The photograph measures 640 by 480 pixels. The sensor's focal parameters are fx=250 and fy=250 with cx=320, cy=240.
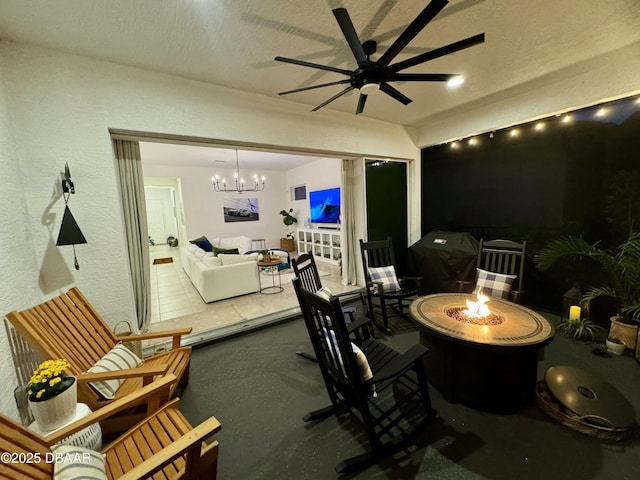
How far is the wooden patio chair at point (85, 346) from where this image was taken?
4.90ft

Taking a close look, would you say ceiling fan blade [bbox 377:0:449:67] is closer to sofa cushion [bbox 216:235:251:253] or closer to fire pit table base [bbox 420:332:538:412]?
fire pit table base [bbox 420:332:538:412]

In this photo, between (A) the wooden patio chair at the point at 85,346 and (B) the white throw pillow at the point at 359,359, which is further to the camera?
(A) the wooden patio chair at the point at 85,346

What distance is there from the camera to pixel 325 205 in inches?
259

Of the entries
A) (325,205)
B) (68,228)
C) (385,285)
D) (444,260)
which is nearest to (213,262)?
(68,228)

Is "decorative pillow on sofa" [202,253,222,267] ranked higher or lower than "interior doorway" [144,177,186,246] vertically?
lower

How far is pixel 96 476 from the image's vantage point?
0.94m

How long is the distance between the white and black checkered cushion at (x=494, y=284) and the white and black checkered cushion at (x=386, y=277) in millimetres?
899

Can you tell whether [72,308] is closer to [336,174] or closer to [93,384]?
[93,384]

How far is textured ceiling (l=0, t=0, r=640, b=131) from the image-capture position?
1.66 meters

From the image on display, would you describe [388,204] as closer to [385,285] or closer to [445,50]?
[385,285]

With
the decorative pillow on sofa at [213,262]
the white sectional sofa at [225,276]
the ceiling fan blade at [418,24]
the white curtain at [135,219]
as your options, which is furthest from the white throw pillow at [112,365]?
the ceiling fan blade at [418,24]

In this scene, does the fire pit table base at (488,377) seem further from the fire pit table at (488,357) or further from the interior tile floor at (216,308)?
the interior tile floor at (216,308)

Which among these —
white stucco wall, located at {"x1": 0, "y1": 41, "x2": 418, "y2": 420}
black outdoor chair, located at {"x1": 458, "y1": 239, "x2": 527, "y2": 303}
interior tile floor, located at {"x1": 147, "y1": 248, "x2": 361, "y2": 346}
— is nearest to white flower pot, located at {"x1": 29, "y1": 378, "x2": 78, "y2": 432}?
white stucco wall, located at {"x1": 0, "y1": 41, "x2": 418, "y2": 420}

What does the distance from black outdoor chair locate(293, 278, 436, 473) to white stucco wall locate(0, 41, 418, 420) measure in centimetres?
178
